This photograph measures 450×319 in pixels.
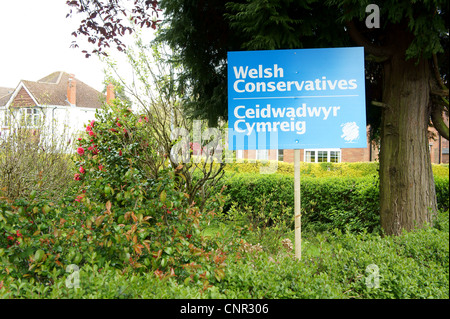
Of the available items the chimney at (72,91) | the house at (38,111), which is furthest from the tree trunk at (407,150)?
the chimney at (72,91)

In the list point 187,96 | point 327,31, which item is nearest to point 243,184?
point 187,96

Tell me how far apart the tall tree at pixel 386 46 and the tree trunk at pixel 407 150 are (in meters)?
0.01

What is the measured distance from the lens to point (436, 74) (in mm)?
4672

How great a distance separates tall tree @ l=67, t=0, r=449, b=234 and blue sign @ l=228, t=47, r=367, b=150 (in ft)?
1.43

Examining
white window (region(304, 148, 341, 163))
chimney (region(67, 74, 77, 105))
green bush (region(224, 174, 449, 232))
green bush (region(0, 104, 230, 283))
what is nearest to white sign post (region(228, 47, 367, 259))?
green bush (region(0, 104, 230, 283))

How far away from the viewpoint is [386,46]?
4.74 m

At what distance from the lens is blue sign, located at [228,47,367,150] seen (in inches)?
142

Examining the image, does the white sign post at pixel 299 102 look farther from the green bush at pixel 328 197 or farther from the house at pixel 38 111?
the house at pixel 38 111

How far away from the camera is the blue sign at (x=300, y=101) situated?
3611mm

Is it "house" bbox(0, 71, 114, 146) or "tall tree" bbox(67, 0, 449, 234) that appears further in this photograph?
"house" bbox(0, 71, 114, 146)

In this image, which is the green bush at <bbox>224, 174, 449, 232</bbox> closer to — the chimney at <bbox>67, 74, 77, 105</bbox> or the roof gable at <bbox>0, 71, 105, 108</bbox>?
the roof gable at <bbox>0, 71, 105, 108</bbox>

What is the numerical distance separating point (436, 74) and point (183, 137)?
3332 mm
